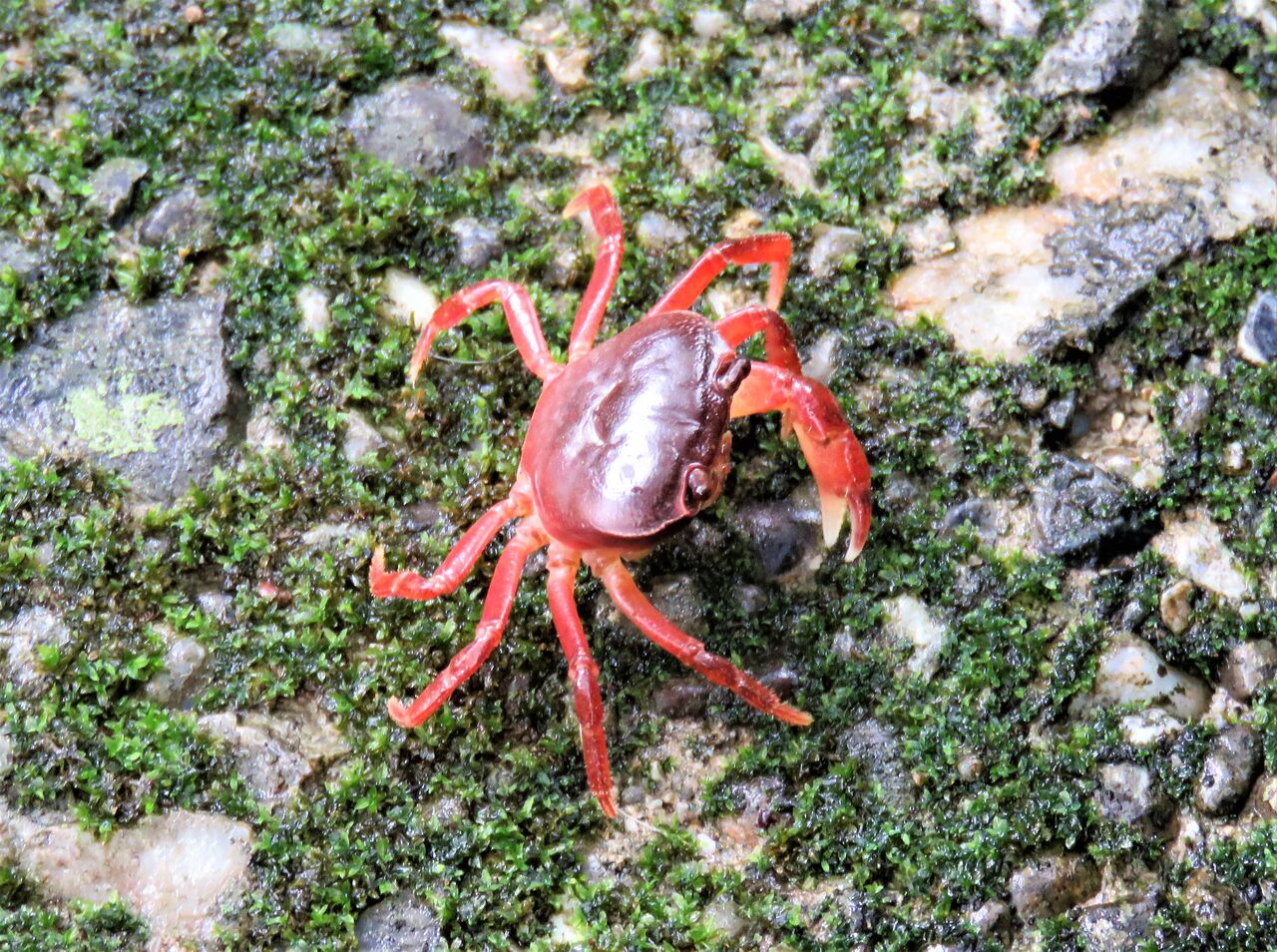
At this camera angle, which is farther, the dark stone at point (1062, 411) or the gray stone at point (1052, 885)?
the dark stone at point (1062, 411)

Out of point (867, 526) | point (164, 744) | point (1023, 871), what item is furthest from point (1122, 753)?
point (164, 744)

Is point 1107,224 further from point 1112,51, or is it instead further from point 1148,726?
point 1148,726

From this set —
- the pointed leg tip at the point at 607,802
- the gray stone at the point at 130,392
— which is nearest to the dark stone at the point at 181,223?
the gray stone at the point at 130,392

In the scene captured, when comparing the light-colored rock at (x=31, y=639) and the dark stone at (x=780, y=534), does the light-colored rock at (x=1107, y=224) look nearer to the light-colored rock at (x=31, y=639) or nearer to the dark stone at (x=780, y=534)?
the dark stone at (x=780, y=534)

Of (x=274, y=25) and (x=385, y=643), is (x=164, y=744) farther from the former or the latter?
(x=274, y=25)

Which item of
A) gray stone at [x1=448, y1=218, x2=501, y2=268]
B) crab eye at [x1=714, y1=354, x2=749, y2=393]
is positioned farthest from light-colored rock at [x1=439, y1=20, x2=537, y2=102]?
crab eye at [x1=714, y1=354, x2=749, y2=393]

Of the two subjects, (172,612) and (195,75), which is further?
(195,75)

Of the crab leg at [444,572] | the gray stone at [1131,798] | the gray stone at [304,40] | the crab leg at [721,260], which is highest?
the gray stone at [304,40]
